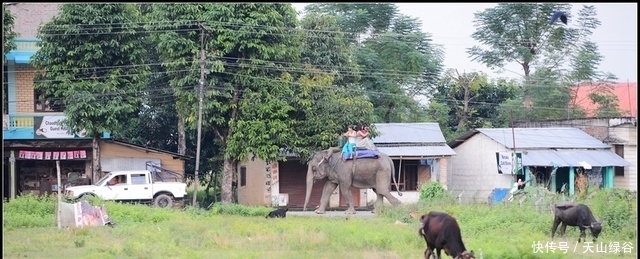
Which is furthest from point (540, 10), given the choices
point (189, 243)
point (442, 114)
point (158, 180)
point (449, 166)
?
point (189, 243)

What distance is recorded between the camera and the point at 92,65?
31.9 metres

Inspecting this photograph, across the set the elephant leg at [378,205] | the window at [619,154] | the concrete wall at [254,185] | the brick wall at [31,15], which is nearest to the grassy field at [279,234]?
the elephant leg at [378,205]

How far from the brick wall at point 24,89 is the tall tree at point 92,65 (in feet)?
3.49

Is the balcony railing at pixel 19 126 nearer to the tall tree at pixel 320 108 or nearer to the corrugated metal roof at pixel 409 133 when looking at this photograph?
the tall tree at pixel 320 108

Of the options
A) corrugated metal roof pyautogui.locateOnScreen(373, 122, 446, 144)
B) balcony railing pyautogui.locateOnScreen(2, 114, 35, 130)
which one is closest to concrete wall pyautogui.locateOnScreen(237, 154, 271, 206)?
corrugated metal roof pyautogui.locateOnScreen(373, 122, 446, 144)

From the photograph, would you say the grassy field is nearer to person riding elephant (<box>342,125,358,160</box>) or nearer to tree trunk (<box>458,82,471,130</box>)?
person riding elephant (<box>342,125,358,160</box>)

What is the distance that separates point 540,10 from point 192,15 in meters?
19.6

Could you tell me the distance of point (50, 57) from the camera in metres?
31.7

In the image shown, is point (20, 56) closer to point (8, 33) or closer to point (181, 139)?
point (8, 33)

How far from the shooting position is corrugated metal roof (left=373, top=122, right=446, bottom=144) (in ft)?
114

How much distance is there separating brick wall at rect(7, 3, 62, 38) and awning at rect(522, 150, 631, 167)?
1876 centimetres

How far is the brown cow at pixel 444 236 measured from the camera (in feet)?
49.5

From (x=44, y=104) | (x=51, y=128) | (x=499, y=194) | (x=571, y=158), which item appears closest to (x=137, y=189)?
(x=51, y=128)

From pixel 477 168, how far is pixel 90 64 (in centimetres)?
1503
